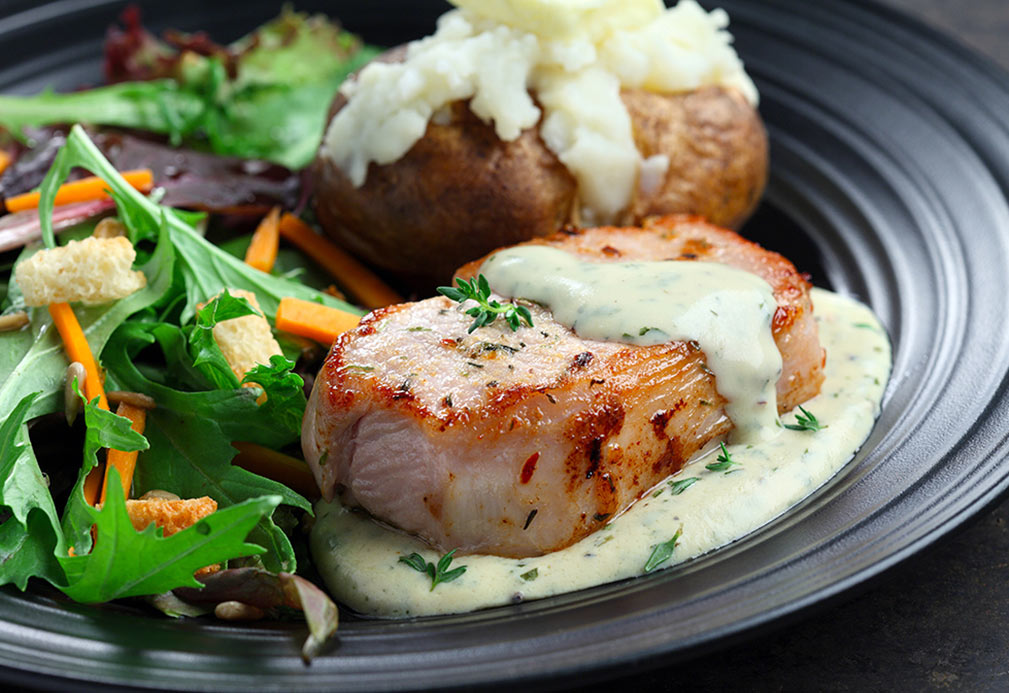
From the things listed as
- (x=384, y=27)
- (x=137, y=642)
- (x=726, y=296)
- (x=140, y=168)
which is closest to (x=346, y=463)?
(x=137, y=642)

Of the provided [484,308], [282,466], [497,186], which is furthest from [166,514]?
[497,186]

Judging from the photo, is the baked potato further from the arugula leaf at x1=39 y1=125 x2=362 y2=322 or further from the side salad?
the arugula leaf at x1=39 y1=125 x2=362 y2=322

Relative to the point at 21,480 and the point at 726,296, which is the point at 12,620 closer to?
the point at 21,480

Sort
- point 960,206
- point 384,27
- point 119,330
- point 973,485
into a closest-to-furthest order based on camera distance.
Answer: point 973,485 → point 119,330 → point 960,206 → point 384,27

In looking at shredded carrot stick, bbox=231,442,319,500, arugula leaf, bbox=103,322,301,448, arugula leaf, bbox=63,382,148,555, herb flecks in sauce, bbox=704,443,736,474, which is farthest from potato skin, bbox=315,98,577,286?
Result: arugula leaf, bbox=63,382,148,555

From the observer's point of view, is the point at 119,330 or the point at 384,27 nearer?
the point at 119,330

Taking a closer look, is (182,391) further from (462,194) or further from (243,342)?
(462,194)
